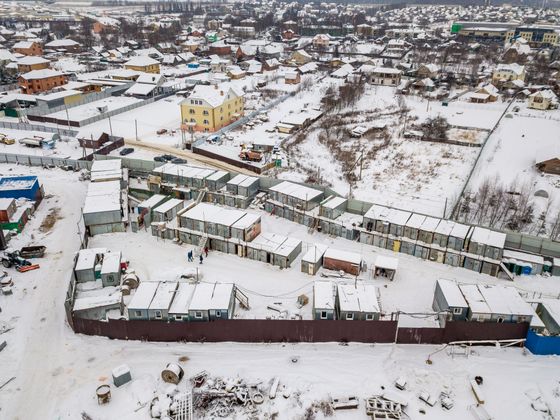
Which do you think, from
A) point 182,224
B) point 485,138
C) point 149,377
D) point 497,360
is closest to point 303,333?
point 149,377

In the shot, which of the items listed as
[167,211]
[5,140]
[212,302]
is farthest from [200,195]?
[5,140]

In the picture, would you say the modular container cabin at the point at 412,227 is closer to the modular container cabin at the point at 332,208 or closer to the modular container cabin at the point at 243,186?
the modular container cabin at the point at 332,208

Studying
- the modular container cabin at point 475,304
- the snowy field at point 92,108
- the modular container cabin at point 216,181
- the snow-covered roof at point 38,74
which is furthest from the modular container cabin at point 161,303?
the snow-covered roof at point 38,74

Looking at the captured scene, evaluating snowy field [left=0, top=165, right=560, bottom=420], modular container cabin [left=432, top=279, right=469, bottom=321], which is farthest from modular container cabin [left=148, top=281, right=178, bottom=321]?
modular container cabin [left=432, top=279, right=469, bottom=321]

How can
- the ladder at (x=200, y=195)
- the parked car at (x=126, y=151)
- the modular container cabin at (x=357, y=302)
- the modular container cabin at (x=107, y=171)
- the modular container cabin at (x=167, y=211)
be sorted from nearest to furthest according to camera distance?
the modular container cabin at (x=357, y=302) → the modular container cabin at (x=167, y=211) → the ladder at (x=200, y=195) → the modular container cabin at (x=107, y=171) → the parked car at (x=126, y=151)

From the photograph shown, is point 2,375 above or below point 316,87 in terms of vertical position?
below

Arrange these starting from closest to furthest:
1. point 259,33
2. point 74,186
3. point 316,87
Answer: point 74,186 → point 316,87 → point 259,33

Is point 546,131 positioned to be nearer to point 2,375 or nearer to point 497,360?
point 497,360
